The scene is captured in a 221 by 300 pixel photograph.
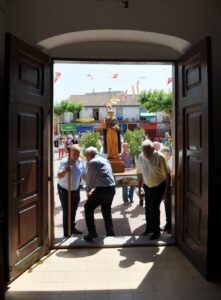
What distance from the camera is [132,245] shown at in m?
4.80

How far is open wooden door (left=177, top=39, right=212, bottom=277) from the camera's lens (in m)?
3.59

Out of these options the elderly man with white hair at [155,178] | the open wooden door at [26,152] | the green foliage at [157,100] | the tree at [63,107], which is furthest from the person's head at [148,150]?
the tree at [63,107]

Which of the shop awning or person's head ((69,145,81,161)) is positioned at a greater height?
the shop awning

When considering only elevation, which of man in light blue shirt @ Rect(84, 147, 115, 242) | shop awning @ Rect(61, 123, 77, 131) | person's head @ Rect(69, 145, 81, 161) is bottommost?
man in light blue shirt @ Rect(84, 147, 115, 242)

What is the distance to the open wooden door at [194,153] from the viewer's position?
3589 millimetres

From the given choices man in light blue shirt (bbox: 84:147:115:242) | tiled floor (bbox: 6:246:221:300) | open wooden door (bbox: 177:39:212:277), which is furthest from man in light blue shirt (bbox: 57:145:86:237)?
open wooden door (bbox: 177:39:212:277)

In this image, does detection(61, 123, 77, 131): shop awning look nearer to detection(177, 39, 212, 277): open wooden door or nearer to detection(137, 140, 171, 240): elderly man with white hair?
detection(137, 140, 171, 240): elderly man with white hair

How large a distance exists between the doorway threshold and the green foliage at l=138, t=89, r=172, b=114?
2106 cm

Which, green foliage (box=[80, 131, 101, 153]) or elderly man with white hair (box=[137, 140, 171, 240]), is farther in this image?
green foliage (box=[80, 131, 101, 153])

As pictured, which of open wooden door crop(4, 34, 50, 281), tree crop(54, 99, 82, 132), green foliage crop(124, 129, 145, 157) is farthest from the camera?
tree crop(54, 99, 82, 132)

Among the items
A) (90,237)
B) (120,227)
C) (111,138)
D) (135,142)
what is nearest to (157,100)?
(135,142)

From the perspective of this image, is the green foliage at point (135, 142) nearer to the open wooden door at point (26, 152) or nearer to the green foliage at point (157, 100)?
the open wooden door at point (26, 152)

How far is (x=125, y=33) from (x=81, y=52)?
2.04 ft

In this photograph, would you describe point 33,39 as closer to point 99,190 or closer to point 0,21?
point 0,21
